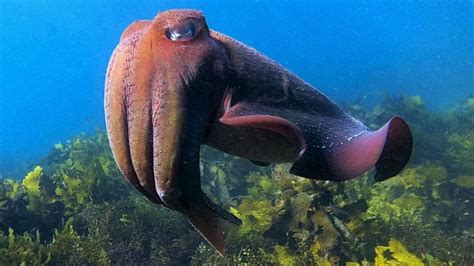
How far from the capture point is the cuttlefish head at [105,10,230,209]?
1.47 m

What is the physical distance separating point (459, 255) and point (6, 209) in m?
5.87

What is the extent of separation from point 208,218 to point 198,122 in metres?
0.39

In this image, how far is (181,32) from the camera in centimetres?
157

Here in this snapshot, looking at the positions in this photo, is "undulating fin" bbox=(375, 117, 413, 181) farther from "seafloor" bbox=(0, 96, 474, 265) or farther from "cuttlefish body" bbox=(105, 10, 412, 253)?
"seafloor" bbox=(0, 96, 474, 265)

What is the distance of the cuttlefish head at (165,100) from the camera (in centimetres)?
147

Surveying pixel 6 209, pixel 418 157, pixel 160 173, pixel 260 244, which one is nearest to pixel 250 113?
pixel 160 173

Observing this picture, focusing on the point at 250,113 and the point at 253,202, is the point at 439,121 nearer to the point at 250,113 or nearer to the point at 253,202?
the point at 253,202

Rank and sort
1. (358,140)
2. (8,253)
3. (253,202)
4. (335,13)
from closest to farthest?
(358,140) → (8,253) → (253,202) → (335,13)

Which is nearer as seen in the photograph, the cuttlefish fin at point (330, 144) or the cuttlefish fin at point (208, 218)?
the cuttlefish fin at point (330, 144)

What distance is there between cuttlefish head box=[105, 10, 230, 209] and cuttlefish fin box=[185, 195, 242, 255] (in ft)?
0.24

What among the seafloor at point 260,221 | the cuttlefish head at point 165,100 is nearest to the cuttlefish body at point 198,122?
the cuttlefish head at point 165,100

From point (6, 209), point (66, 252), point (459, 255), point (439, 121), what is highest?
point (459, 255)

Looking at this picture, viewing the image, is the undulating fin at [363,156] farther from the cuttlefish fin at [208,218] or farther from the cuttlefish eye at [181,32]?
the cuttlefish eye at [181,32]

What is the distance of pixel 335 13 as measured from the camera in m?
110
